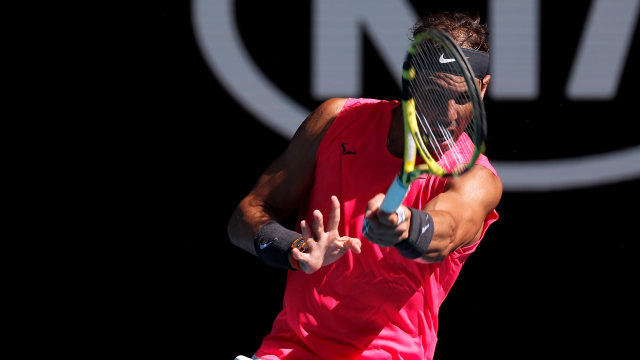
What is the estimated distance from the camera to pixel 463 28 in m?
2.98

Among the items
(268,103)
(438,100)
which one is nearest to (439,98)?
(438,100)

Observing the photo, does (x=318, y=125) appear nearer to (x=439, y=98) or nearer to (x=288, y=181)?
(x=288, y=181)

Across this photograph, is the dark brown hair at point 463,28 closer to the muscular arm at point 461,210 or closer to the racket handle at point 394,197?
the muscular arm at point 461,210

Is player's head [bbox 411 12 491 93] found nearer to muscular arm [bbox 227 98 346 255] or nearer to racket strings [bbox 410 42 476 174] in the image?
racket strings [bbox 410 42 476 174]

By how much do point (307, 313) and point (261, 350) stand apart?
19cm

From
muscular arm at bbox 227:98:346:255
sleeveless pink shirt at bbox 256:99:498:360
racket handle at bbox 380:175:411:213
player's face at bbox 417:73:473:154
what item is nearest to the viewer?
racket handle at bbox 380:175:411:213

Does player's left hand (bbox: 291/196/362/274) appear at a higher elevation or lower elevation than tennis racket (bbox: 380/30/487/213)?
lower

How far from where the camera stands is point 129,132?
424 centimetres

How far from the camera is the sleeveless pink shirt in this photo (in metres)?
2.86

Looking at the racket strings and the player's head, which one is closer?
the racket strings

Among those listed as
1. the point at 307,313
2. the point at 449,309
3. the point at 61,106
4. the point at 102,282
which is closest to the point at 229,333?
the point at 102,282

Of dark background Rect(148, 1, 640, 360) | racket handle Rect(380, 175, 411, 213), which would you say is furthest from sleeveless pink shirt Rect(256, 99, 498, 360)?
dark background Rect(148, 1, 640, 360)

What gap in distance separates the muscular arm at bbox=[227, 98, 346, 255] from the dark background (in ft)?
3.60

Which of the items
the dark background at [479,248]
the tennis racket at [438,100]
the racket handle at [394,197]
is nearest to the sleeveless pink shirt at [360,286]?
the tennis racket at [438,100]
